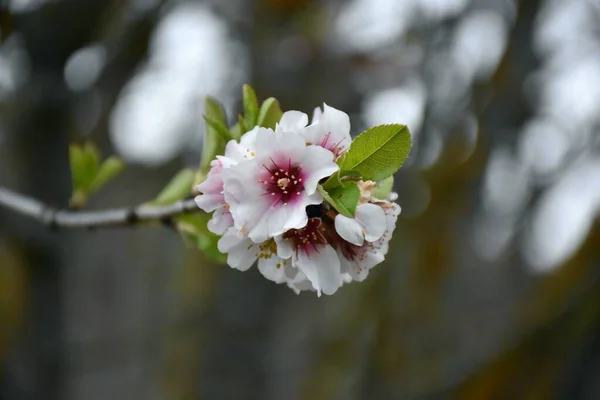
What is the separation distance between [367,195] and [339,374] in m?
1.74

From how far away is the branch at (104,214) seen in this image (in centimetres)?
57

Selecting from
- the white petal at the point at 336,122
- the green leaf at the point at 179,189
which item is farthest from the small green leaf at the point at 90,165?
the white petal at the point at 336,122

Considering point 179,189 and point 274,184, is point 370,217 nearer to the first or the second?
point 274,184

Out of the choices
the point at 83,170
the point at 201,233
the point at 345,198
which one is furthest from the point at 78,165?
the point at 345,198

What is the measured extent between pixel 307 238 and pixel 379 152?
92 millimetres

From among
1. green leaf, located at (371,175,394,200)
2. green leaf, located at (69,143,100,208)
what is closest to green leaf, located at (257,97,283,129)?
green leaf, located at (371,175,394,200)

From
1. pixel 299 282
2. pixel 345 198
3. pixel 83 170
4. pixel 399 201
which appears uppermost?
pixel 345 198

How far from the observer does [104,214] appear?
658 millimetres

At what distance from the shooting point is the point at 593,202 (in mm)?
1834

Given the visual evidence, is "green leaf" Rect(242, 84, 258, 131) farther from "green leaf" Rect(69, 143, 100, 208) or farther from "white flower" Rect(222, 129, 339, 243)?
"green leaf" Rect(69, 143, 100, 208)

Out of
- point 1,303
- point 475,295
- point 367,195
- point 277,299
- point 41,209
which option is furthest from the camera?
point 277,299

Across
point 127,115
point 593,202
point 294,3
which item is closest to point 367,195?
point 593,202

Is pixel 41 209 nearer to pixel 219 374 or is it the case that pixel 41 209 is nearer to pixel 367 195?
pixel 367 195

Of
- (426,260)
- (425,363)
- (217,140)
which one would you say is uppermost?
(217,140)
